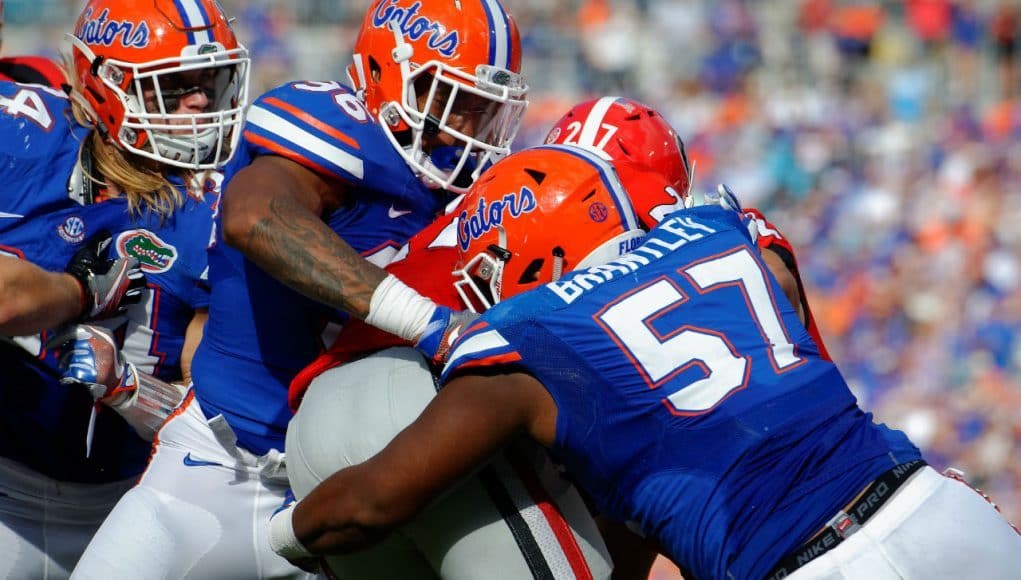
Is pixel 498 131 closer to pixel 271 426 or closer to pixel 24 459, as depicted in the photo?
pixel 271 426

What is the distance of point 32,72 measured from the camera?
4.27 meters

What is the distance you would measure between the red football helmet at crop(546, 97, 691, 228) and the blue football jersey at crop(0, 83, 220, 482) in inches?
41.8

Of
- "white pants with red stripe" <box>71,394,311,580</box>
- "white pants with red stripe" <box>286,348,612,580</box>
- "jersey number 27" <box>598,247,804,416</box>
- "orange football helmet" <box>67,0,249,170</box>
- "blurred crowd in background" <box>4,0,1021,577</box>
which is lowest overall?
"blurred crowd in background" <box>4,0,1021,577</box>

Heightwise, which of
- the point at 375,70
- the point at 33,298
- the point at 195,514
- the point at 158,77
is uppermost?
the point at 375,70

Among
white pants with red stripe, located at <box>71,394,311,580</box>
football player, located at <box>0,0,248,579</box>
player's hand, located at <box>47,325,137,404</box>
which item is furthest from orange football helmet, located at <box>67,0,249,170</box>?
white pants with red stripe, located at <box>71,394,311,580</box>

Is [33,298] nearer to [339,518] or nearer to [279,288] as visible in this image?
[279,288]

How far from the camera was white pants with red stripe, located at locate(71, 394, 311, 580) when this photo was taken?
3027mm

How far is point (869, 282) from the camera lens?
1030 centimetres

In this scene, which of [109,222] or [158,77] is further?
[158,77]

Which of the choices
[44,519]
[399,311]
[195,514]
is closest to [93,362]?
[195,514]

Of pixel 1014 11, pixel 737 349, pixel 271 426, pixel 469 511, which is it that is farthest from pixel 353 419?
pixel 1014 11

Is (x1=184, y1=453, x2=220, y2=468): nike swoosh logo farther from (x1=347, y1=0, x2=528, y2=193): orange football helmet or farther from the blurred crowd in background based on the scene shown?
the blurred crowd in background

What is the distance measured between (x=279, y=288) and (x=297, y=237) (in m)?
0.38

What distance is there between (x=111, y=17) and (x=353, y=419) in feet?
5.37
